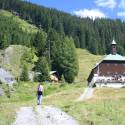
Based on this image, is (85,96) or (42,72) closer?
(85,96)

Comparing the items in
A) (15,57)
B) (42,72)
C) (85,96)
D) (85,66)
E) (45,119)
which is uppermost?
(15,57)

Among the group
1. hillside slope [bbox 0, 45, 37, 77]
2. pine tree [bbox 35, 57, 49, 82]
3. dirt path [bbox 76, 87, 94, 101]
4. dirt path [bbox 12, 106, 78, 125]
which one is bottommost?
dirt path [bbox 76, 87, 94, 101]

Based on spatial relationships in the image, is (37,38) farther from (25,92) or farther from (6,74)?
(25,92)

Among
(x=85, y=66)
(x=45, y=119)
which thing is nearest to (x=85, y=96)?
(x=45, y=119)

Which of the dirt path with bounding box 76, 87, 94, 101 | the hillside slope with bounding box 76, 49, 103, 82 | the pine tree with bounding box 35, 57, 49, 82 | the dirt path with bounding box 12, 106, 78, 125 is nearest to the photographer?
the dirt path with bounding box 12, 106, 78, 125

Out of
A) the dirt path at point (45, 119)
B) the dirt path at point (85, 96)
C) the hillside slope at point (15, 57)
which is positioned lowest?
the dirt path at point (85, 96)

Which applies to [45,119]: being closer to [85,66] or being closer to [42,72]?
[42,72]

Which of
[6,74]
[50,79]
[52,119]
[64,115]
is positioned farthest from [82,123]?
[50,79]

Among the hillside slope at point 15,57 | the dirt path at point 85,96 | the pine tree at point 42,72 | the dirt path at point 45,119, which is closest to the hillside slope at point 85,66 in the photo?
the hillside slope at point 15,57

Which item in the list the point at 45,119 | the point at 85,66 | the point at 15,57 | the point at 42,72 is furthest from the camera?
the point at 85,66

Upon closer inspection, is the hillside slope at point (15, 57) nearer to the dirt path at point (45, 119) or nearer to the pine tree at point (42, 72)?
the pine tree at point (42, 72)

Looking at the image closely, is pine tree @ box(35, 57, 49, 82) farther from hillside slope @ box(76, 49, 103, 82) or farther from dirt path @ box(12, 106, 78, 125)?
dirt path @ box(12, 106, 78, 125)

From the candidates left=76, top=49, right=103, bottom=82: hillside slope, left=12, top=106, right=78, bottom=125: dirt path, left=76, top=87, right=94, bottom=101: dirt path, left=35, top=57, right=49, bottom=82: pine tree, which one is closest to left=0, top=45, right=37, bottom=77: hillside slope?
left=35, top=57, right=49, bottom=82: pine tree

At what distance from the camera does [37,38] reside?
519 feet
